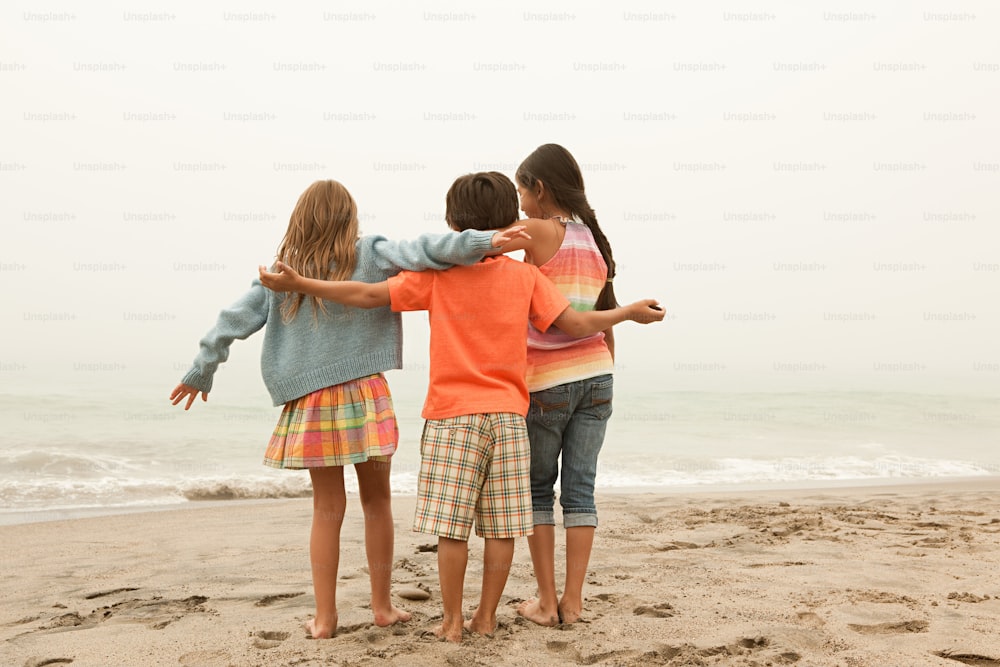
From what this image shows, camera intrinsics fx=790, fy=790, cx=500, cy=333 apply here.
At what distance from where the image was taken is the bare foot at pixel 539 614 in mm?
2699

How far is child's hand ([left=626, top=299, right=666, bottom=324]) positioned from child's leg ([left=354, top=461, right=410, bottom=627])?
968 mm

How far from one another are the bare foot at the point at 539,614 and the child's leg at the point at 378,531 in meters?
0.43

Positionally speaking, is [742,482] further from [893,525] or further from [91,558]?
[91,558]

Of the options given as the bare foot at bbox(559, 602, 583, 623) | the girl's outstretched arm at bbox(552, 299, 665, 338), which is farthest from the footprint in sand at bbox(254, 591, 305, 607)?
the girl's outstretched arm at bbox(552, 299, 665, 338)

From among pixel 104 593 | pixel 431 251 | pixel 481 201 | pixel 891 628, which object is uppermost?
pixel 481 201

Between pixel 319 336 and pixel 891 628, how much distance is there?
7.03 ft

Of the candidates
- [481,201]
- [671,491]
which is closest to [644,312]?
[481,201]

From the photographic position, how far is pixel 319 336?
2.66 metres

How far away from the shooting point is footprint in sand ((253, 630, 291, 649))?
2.53m

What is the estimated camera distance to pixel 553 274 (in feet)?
9.13

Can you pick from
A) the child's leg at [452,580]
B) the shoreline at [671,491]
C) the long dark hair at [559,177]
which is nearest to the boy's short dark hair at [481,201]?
the long dark hair at [559,177]

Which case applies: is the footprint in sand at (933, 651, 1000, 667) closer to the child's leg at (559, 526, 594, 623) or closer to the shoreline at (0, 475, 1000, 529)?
the child's leg at (559, 526, 594, 623)

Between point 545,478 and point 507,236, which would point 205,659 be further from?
point 507,236

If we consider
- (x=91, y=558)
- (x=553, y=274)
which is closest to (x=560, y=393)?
(x=553, y=274)
